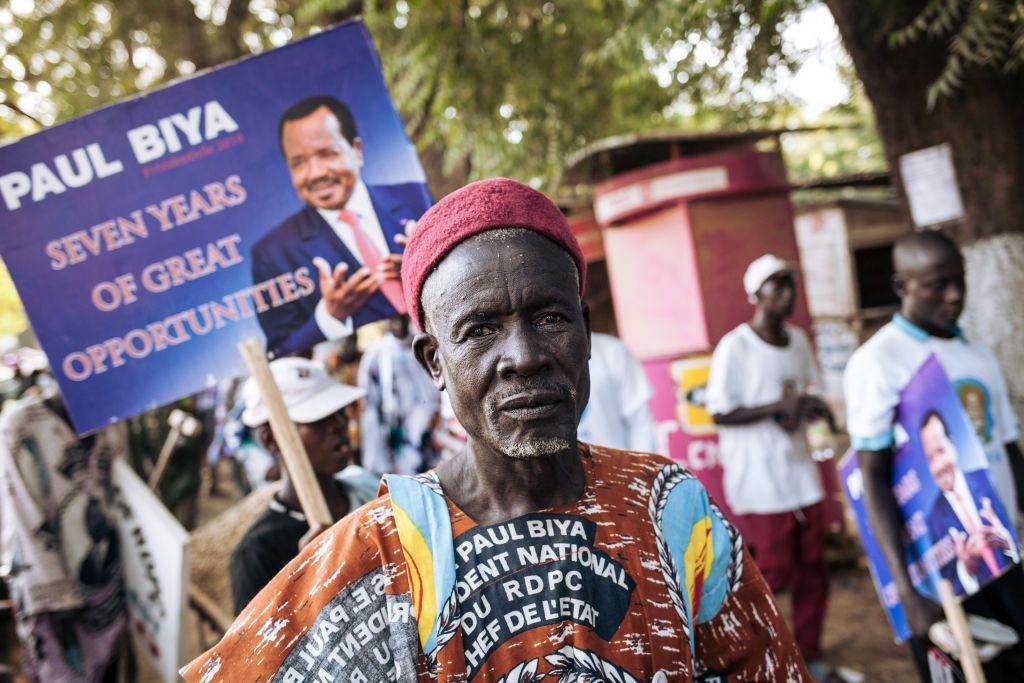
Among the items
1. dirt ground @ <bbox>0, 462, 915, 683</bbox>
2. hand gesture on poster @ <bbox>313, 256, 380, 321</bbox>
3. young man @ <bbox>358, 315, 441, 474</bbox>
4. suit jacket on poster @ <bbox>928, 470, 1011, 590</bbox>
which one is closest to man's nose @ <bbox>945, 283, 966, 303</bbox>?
suit jacket on poster @ <bbox>928, 470, 1011, 590</bbox>

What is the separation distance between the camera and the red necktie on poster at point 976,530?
93.4 inches

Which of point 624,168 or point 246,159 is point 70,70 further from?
point 246,159

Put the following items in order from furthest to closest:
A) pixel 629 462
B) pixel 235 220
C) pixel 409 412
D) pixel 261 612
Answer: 1. pixel 409 412
2. pixel 235 220
3. pixel 629 462
4. pixel 261 612

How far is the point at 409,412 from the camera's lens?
5.00 meters

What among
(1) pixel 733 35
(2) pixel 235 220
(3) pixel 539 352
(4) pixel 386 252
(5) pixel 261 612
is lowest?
(5) pixel 261 612

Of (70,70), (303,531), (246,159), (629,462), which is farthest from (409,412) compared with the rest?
(70,70)

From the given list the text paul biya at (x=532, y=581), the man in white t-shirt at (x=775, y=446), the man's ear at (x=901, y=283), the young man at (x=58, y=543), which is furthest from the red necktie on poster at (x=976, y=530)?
the young man at (x=58, y=543)

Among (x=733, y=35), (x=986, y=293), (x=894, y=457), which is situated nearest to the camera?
(x=894, y=457)

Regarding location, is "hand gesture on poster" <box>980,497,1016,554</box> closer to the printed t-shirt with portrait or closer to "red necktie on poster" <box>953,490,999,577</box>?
"red necktie on poster" <box>953,490,999,577</box>

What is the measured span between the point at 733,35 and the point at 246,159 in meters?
3.10

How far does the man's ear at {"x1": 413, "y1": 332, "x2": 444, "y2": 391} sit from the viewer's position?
148cm

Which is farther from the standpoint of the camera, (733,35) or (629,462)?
(733,35)

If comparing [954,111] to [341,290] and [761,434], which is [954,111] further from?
[341,290]

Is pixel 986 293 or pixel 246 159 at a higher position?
pixel 246 159
